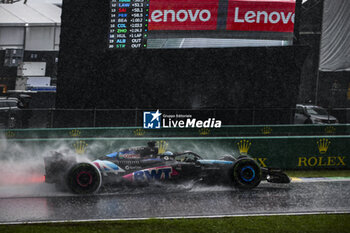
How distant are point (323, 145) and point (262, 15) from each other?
6.35 m

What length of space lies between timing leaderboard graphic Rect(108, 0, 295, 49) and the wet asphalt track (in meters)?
8.17

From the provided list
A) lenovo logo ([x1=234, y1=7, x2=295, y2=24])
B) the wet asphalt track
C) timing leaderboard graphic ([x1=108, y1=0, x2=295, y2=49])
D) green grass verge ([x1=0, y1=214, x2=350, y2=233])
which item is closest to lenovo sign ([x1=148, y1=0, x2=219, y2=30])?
timing leaderboard graphic ([x1=108, y1=0, x2=295, y2=49])

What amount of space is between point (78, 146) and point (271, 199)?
490cm

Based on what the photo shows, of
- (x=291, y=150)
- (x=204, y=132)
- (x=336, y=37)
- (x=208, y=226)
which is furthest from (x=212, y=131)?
(x=208, y=226)

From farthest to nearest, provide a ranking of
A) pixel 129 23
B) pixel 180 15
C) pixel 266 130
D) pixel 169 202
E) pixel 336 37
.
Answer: pixel 336 37, pixel 180 15, pixel 266 130, pixel 129 23, pixel 169 202

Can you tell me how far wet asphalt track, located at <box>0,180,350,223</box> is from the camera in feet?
22.4

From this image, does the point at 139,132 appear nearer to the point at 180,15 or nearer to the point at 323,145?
the point at 180,15

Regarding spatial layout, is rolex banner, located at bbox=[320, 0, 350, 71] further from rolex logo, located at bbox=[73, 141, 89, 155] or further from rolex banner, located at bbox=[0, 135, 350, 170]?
rolex logo, located at bbox=[73, 141, 89, 155]

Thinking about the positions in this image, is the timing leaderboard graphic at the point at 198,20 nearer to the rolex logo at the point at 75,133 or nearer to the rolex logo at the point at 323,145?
the rolex logo at the point at 75,133

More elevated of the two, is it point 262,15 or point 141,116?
point 262,15

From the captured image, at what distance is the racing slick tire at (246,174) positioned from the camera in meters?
8.45

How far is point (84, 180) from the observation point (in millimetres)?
8141

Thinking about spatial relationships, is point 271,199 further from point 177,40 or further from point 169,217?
point 177,40

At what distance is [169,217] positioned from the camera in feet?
21.7
